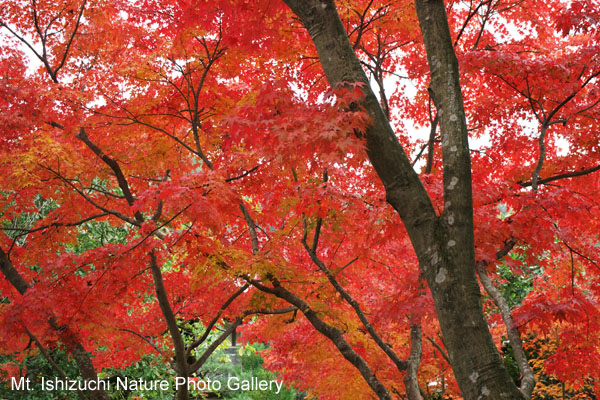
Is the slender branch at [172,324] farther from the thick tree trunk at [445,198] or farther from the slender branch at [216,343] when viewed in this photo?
the thick tree trunk at [445,198]

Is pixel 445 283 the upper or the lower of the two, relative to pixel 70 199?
lower

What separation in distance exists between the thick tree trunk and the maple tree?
0.04 feet

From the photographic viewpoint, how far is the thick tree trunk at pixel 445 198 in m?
2.50

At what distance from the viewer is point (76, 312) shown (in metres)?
5.15

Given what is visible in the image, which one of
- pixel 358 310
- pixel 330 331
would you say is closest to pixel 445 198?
pixel 358 310

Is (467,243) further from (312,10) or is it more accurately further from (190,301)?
(190,301)

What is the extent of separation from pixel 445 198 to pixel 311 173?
68.1 inches

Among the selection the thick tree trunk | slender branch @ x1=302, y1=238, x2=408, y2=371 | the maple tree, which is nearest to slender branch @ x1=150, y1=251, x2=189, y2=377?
the maple tree

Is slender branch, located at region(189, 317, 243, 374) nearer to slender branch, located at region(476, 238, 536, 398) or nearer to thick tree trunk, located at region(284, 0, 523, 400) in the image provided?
slender branch, located at region(476, 238, 536, 398)

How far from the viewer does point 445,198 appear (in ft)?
9.08

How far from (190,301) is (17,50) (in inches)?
173

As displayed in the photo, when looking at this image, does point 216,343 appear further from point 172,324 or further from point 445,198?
point 445,198

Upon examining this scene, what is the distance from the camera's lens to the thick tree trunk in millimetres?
2500

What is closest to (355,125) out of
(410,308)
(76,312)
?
(410,308)
